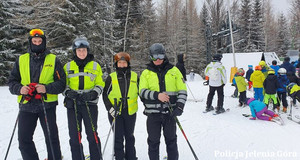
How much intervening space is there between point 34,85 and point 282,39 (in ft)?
150

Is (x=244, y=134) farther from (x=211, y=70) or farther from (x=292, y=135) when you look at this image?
(x=211, y=70)

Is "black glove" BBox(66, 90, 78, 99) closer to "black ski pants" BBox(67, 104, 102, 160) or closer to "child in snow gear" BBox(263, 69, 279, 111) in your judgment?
"black ski pants" BBox(67, 104, 102, 160)

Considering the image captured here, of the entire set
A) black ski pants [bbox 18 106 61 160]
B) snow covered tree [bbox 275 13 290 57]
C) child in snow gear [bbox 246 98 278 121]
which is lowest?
child in snow gear [bbox 246 98 278 121]

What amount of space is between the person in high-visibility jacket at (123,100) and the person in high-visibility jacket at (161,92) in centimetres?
28

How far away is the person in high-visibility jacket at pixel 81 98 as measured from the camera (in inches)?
115

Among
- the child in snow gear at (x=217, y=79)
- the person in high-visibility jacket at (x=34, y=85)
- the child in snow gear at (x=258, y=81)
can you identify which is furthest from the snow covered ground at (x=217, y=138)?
the child in snow gear at (x=258, y=81)

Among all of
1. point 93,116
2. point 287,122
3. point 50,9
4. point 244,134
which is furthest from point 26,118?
point 50,9

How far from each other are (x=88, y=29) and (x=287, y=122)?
15.5m

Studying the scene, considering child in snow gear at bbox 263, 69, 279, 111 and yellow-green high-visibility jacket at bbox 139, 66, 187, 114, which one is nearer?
yellow-green high-visibility jacket at bbox 139, 66, 187, 114

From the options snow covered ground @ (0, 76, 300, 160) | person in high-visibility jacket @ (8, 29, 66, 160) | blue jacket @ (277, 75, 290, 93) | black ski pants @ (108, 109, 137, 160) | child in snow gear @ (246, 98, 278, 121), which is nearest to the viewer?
person in high-visibility jacket @ (8, 29, 66, 160)

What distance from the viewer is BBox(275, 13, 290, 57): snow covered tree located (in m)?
38.2

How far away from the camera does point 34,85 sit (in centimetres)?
273

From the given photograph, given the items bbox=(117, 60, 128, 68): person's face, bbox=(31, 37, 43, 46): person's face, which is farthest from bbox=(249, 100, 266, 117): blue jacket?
bbox=(31, 37, 43, 46): person's face

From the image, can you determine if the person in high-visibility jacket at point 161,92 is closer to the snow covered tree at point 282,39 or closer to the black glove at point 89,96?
the black glove at point 89,96
